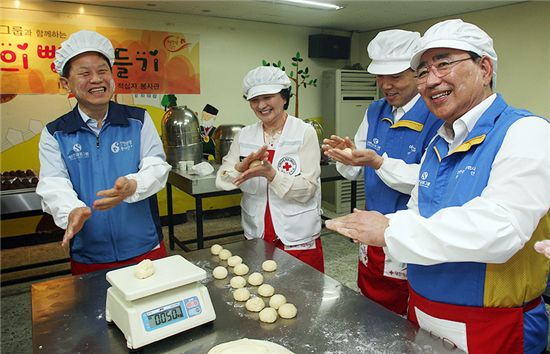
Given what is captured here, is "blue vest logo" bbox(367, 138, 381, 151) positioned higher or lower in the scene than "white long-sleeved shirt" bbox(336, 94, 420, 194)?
higher

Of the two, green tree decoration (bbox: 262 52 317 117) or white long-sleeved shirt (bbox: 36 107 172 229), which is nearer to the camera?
white long-sleeved shirt (bbox: 36 107 172 229)

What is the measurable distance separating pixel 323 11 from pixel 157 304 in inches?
174

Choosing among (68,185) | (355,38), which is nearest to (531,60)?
(355,38)

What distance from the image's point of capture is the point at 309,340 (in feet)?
3.78

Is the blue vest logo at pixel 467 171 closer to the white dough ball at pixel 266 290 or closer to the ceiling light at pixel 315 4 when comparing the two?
the white dough ball at pixel 266 290

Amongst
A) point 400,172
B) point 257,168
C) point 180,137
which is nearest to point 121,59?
point 180,137

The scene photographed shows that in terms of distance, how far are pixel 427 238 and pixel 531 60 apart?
4407mm

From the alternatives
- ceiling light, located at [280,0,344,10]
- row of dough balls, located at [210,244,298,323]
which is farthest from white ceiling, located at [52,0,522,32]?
row of dough balls, located at [210,244,298,323]

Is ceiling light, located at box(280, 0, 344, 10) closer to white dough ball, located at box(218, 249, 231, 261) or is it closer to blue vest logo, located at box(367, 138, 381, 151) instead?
blue vest logo, located at box(367, 138, 381, 151)

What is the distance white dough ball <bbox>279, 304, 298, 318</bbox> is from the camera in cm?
127

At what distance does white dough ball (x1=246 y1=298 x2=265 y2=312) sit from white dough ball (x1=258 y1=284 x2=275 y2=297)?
74 millimetres

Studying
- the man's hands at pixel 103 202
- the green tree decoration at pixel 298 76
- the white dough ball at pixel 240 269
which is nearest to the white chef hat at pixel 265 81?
the man's hands at pixel 103 202

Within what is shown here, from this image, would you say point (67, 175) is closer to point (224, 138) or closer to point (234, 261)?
point (234, 261)

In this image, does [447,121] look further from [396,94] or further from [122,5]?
[122,5]
